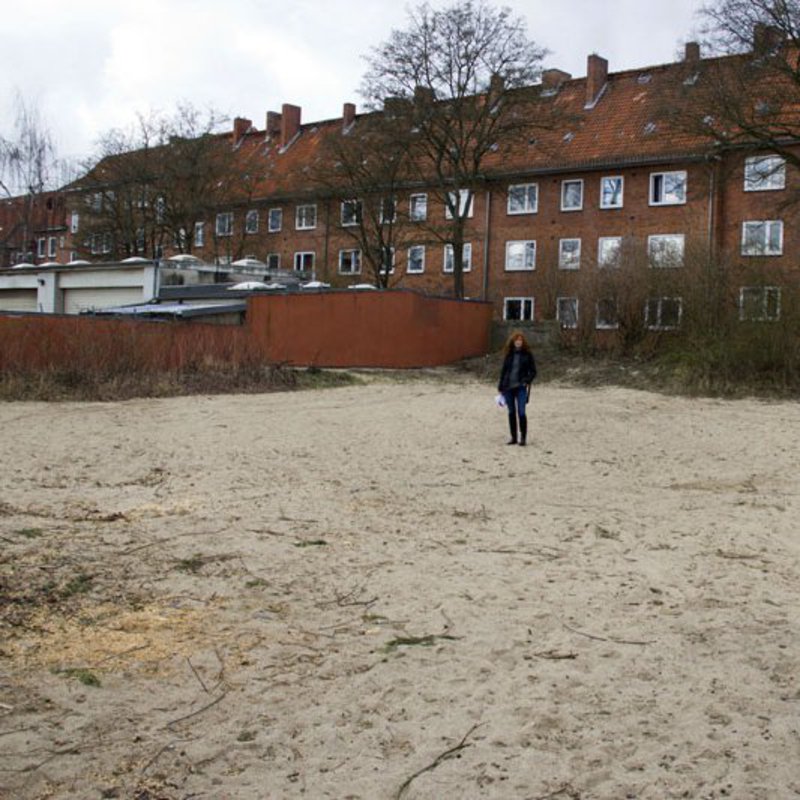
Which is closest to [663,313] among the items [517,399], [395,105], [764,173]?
[764,173]

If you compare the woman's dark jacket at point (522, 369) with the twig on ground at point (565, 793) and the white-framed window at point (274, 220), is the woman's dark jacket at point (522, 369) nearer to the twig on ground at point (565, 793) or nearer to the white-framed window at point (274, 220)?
the twig on ground at point (565, 793)

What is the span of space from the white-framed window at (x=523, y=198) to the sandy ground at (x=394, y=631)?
3788 cm

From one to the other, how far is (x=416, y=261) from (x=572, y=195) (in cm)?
916

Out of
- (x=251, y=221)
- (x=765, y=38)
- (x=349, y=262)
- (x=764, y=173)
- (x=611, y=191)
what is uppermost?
(x=765, y=38)

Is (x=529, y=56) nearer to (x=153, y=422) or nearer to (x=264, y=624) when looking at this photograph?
(x=153, y=422)

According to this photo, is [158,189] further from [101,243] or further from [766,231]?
[766,231]

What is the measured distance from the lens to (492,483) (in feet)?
43.3

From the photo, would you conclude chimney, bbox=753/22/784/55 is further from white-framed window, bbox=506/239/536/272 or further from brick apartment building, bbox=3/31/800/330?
white-framed window, bbox=506/239/536/272

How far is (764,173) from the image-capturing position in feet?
109

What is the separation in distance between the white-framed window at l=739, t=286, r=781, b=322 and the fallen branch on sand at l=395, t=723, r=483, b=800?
23.2m

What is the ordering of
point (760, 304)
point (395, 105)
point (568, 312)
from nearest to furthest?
point (760, 304) < point (568, 312) < point (395, 105)

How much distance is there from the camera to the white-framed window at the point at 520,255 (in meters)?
50.2

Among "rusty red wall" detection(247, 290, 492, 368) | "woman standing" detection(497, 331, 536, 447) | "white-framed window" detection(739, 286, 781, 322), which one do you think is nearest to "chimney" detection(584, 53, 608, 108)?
"rusty red wall" detection(247, 290, 492, 368)

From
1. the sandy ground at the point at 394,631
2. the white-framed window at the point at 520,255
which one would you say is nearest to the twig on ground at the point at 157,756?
the sandy ground at the point at 394,631
